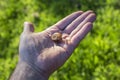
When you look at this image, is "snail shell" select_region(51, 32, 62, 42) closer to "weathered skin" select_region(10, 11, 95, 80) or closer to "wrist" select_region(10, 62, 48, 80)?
"weathered skin" select_region(10, 11, 95, 80)

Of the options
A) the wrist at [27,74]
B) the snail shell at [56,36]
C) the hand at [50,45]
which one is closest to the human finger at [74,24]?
the hand at [50,45]

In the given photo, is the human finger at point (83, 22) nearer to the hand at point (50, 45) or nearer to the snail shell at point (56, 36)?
the hand at point (50, 45)

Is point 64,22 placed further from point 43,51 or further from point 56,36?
point 43,51

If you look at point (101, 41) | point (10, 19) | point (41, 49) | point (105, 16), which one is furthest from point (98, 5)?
point (41, 49)

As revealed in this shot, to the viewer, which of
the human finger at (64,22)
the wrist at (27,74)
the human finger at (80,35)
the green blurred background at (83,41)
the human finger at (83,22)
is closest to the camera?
the wrist at (27,74)

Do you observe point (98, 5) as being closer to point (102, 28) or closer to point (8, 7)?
point (102, 28)

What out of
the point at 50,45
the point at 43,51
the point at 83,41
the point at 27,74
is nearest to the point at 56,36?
the point at 50,45
